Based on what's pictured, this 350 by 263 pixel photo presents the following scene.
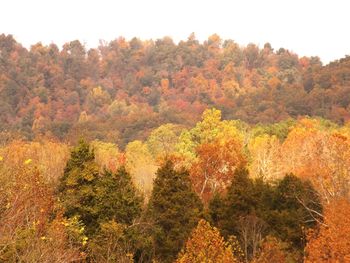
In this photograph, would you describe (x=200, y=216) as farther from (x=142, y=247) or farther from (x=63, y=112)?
(x=63, y=112)

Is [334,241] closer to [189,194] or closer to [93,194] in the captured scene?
[189,194]

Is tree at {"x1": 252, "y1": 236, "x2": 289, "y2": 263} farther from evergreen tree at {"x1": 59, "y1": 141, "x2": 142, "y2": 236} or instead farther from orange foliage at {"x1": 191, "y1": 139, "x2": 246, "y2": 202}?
orange foliage at {"x1": 191, "y1": 139, "x2": 246, "y2": 202}

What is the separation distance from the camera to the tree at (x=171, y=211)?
29.7 meters

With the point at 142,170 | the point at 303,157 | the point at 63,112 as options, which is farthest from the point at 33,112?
the point at 303,157

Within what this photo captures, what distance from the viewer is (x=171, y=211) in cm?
3061

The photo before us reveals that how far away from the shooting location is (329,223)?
23.7 metres

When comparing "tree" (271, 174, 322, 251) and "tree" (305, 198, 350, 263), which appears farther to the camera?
"tree" (271, 174, 322, 251)

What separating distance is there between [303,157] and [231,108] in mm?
83350

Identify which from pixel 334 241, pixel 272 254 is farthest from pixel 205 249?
pixel 334 241

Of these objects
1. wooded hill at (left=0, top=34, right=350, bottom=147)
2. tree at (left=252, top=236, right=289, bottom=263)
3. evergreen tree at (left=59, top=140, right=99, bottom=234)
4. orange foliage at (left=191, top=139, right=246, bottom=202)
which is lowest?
wooded hill at (left=0, top=34, right=350, bottom=147)

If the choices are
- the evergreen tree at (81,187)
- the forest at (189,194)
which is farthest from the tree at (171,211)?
the evergreen tree at (81,187)

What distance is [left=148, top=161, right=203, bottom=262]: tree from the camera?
97.5 ft

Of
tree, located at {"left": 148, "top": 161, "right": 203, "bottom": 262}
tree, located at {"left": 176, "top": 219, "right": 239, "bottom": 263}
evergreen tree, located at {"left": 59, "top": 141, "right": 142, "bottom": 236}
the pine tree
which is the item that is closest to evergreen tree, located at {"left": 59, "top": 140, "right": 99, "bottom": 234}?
evergreen tree, located at {"left": 59, "top": 141, "right": 142, "bottom": 236}

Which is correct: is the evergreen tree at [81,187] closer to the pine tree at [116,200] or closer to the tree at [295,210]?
the pine tree at [116,200]
